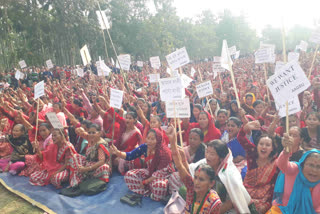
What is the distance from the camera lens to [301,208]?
2520 mm

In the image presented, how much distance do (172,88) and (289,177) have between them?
1667 mm

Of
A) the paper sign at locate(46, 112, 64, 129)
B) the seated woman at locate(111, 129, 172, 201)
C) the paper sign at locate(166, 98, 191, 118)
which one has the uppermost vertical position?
the paper sign at locate(46, 112, 64, 129)

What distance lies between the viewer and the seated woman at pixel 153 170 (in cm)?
369

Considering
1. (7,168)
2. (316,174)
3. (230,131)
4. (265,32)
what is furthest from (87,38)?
(265,32)

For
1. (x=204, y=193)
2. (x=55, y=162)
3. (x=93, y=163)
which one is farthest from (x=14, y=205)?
(x=204, y=193)

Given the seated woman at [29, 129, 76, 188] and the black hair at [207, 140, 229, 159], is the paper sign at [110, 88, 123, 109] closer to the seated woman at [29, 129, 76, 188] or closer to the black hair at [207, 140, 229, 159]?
the seated woman at [29, 129, 76, 188]

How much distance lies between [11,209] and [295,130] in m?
4.08

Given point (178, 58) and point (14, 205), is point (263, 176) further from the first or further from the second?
point (14, 205)

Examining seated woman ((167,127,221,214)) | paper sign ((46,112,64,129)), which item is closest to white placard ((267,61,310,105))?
seated woman ((167,127,221,214))

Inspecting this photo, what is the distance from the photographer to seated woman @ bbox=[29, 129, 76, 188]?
433 centimetres

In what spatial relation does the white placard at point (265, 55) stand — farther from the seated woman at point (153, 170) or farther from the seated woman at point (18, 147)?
the seated woman at point (18, 147)

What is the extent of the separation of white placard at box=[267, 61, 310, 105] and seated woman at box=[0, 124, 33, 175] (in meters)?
4.54

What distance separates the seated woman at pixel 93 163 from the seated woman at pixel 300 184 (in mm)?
2521

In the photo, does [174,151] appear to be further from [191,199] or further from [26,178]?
[26,178]
